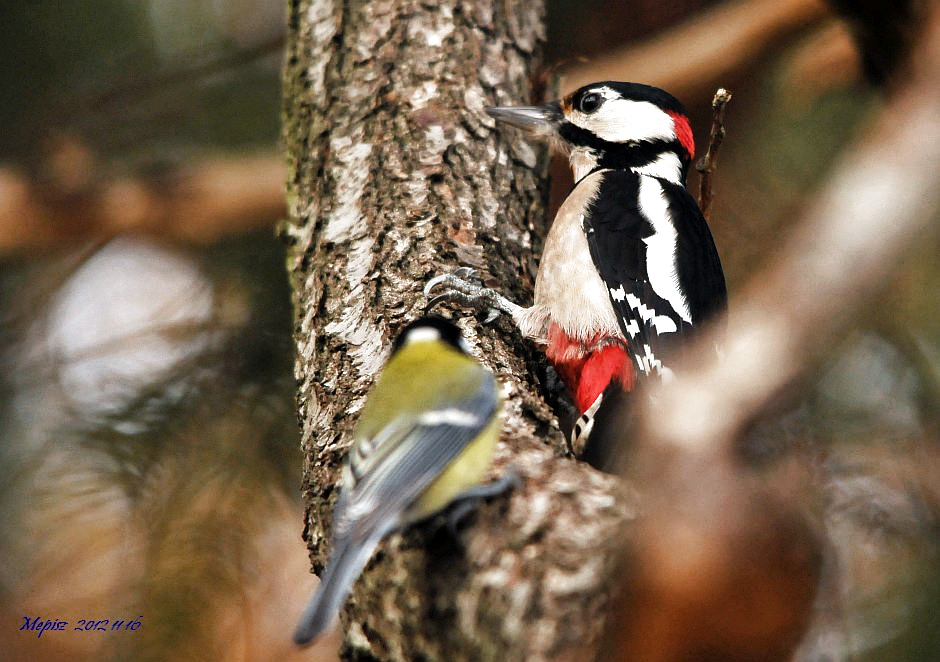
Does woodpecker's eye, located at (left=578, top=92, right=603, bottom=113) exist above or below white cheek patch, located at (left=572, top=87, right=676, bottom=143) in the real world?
above

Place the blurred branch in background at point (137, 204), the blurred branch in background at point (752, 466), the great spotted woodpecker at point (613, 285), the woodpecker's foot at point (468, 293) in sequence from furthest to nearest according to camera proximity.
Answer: the blurred branch in background at point (137, 204) → the great spotted woodpecker at point (613, 285) → the woodpecker's foot at point (468, 293) → the blurred branch in background at point (752, 466)

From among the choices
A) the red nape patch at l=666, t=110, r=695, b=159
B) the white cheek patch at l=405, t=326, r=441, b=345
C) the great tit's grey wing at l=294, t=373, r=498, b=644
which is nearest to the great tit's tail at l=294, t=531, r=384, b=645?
the great tit's grey wing at l=294, t=373, r=498, b=644

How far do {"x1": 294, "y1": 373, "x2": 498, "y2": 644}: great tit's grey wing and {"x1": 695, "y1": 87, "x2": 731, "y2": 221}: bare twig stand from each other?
0.86 metres

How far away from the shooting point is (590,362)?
2502 millimetres

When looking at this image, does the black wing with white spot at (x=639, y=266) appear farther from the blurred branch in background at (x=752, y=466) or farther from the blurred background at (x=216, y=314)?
the blurred branch in background at (x=752, y=466)

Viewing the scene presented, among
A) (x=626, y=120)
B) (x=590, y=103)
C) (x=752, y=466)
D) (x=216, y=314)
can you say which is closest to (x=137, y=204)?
(x=216, y=314)

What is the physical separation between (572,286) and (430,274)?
0.45 meters

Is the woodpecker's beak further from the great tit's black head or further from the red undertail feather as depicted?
the great tit's black head

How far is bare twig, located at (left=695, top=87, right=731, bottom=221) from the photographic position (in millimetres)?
2080

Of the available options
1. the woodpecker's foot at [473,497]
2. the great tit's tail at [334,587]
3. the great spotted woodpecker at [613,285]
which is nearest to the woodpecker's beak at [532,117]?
the great spotted woodpecker at [613,285]

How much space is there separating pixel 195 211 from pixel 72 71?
0.86 metres

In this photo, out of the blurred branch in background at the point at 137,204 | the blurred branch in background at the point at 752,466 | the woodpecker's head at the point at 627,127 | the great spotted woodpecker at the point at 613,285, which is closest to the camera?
the blurred branch in background at the point at 752,466

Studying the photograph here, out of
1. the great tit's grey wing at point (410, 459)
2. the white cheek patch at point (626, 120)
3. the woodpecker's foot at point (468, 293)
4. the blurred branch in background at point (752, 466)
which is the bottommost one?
the woodpecker's foot at point (468, 293)

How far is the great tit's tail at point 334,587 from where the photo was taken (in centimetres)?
135
